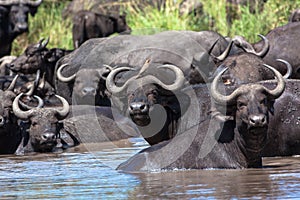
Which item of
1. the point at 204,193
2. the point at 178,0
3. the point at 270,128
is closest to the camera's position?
the point at 204,193

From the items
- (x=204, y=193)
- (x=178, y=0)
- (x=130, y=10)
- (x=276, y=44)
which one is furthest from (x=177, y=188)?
(x=130, y=10)

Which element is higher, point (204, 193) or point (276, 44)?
point (276, 44)

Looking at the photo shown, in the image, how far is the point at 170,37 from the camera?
18.2 metres

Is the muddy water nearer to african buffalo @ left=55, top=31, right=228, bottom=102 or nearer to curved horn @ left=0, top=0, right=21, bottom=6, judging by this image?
african buffalo @ left=55, top=31, right=228, bottom=102

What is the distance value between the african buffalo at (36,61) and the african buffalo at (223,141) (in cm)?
1038

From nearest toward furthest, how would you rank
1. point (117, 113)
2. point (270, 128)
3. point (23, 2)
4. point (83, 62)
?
point (270, 128) → point (117, 113) → point (83, 62) → point (23, 2)

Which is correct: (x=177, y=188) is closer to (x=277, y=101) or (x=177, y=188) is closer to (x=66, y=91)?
(x=277, y=101)

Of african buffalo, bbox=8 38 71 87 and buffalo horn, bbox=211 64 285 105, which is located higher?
african buffalo, bbox=8 38 71 87

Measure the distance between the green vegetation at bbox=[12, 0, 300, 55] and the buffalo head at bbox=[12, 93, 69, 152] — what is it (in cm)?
864

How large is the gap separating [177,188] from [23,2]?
62.9 ft

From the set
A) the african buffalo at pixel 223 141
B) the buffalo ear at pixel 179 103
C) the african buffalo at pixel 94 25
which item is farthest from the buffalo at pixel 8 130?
the african buffalo at pixel 94 25

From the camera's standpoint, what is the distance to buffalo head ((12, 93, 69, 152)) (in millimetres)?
13500

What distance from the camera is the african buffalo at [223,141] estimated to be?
970 centimetres

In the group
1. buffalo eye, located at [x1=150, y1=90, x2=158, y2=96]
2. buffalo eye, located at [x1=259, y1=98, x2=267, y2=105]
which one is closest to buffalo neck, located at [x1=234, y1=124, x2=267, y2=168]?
buffalo eye, located at [x1=259, y1=98, x2=267, y2=105]
